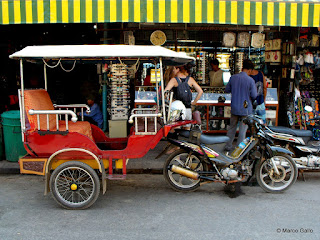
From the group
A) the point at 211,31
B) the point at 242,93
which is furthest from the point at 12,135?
the point at 211,31

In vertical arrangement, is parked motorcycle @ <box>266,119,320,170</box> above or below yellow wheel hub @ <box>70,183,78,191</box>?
above

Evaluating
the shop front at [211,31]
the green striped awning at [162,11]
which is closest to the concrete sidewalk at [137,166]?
the shop front at [211,31]

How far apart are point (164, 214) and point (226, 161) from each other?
4.13 feet

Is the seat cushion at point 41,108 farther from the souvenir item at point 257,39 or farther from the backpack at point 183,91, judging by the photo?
the souvenir item at point 257,39

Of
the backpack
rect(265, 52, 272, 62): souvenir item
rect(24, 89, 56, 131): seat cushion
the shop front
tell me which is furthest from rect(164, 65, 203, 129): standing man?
rect(265, 52, 272, 62): souvenir item

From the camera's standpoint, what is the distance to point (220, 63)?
990cm

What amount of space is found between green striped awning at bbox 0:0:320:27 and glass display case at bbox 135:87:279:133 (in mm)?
2042

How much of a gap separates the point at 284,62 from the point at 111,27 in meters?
4.62

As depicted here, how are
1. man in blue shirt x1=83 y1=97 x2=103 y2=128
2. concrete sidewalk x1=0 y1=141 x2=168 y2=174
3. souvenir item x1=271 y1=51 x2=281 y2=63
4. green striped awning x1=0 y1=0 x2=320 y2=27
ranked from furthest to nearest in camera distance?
souvenir item x1=271 y1=51 x2=281 y2=63 → man in blue shirt x1=83 y1=97 x2=103 y2=128 → green striped awning x1=0 y1=0 x2=320 y2=27 → concrete sidewalk x1=0 y1=141 x2=168 y2=174

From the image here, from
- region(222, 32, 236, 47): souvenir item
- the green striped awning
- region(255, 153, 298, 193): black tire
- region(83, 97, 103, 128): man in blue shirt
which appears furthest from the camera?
region(222, 32, 236, 47): souvenir item

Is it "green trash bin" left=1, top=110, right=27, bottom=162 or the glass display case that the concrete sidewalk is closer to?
"green trash bin" left=1, top=110, right=27, bottom=162

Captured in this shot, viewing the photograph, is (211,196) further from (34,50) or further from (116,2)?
(116,2)

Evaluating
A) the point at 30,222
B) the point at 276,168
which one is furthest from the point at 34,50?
the point at 276,168

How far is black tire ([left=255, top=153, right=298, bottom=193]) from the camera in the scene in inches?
203
